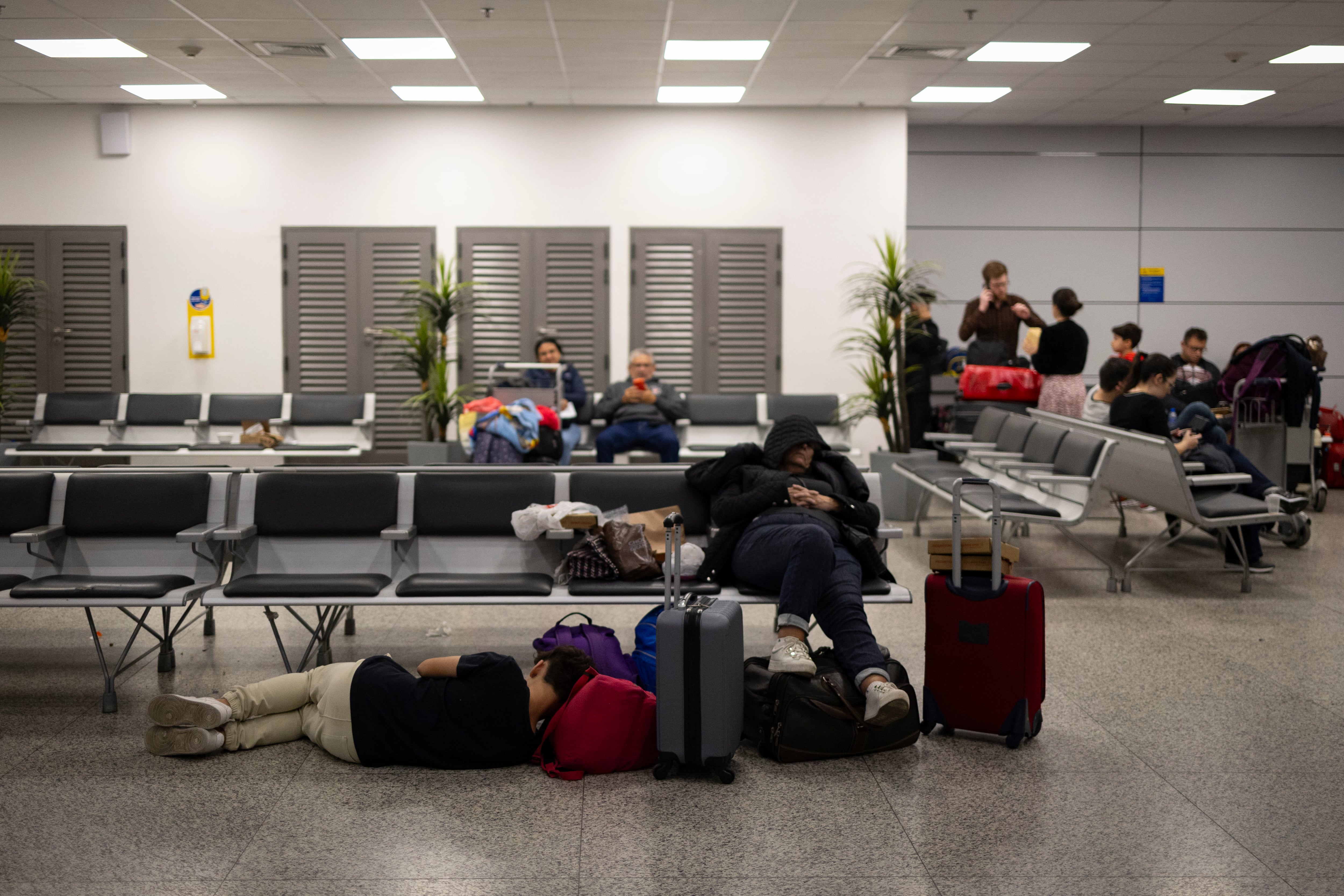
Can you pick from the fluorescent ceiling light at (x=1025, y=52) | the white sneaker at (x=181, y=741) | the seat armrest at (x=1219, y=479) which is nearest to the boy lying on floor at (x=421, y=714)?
the white sneaker at (x=181, y=741)

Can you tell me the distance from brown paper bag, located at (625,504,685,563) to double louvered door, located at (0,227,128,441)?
7306 millimetres

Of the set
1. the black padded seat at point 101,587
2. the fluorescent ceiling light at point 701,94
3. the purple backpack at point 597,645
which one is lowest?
the purple backpack at point 597,645

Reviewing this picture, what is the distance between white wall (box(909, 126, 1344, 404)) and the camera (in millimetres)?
10852

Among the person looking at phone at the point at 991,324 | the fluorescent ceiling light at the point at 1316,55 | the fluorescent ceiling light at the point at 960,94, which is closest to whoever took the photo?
the fluorescent ceiling light at the point at 1316,55

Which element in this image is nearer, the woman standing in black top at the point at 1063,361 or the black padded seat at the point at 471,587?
the black padded seat at the point at 471,587

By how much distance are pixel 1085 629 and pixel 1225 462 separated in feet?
6.84

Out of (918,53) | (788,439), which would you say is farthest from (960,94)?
(788,439)

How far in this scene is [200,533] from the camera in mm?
4043

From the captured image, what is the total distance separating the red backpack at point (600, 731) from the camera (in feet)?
10.3

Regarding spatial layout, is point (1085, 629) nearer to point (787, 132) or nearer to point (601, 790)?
point (601, 790)

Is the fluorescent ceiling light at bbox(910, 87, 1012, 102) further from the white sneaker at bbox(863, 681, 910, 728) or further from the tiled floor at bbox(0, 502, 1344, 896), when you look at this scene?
the white sneaker at bbox(863, 681, 910, 728)

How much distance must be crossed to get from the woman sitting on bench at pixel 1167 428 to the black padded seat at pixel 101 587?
16.5 feet

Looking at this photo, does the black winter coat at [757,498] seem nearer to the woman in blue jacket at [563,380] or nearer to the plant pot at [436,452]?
the woman in blue jacket at [563,380]

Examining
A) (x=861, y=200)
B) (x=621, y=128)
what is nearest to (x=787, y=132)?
(x=861, y=200)
